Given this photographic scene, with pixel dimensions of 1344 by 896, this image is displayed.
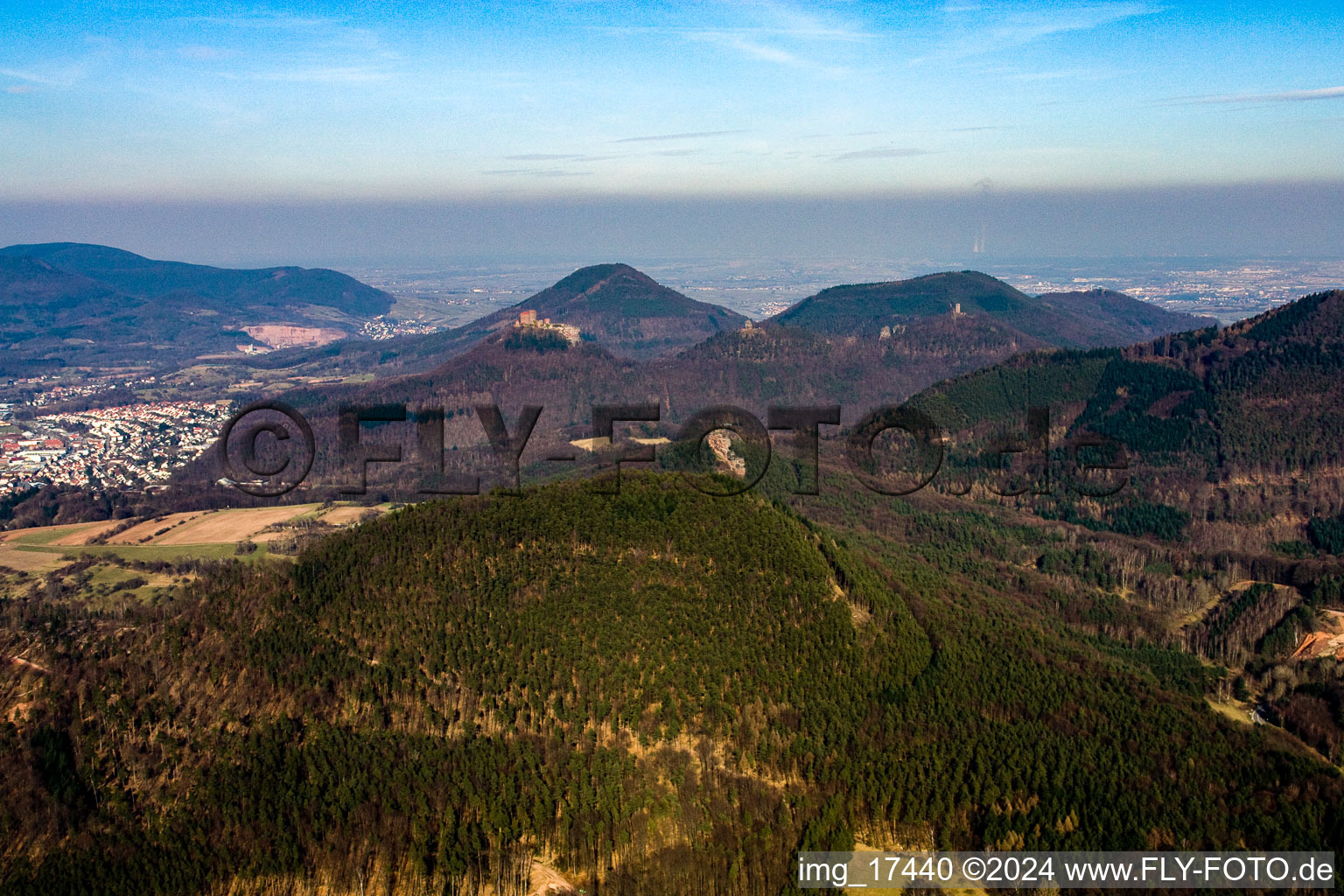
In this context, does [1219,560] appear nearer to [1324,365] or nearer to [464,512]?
[1324,365]

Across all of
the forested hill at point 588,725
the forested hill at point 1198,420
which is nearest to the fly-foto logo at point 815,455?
the forested hill at point 1198,420

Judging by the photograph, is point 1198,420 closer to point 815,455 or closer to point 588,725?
point 815,455

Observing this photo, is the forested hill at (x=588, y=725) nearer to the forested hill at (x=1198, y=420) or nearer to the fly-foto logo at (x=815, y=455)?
the fly-foto logo at (x=815, y=455)

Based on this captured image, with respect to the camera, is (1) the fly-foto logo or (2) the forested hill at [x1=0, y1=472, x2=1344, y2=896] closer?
(2) the forested hill at [x1=0, y1=472, x2=1344, y2=896]

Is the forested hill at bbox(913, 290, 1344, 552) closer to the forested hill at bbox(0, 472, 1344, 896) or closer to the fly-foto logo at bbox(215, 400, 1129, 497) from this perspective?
the fly-foto logo at bbox(215, 400, 1129, 497)

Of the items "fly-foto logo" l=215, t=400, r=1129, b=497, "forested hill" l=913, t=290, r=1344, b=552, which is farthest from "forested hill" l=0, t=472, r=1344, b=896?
"forested hill" l=913, t=290, r=1344, b=552

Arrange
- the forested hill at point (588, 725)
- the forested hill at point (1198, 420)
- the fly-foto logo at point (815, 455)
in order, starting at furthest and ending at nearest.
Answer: the forested hill at point (1198, 420)
the fly-foto logo at point (815, 455)
the forested hill at point (588, 725)

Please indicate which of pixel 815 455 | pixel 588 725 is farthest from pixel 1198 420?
pixel 588 725

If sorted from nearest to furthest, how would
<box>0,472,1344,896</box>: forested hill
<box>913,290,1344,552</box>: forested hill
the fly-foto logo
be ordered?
<box>0,472,1344,896</box>: forested hill < the fly-foto logo < <box>913,290,1344,552</box>: forested hill
